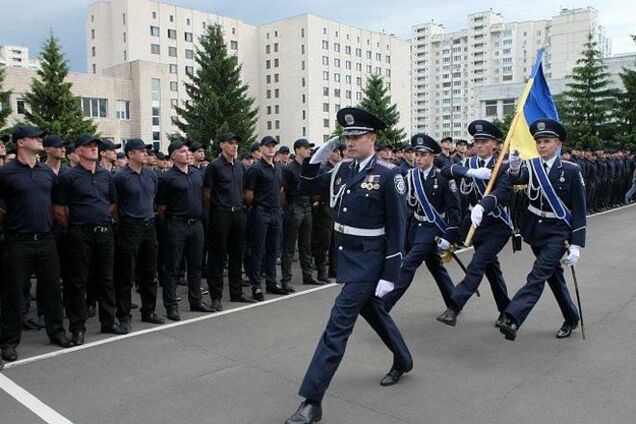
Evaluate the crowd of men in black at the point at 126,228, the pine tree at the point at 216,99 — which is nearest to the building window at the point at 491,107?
the pine tree at the point at 216,99

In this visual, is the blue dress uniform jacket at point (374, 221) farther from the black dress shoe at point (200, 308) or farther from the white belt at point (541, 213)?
the black dress shoe at point (200, 308)

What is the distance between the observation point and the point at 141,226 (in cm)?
663

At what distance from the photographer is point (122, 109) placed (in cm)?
5509

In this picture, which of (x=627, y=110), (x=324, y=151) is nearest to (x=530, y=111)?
(x=324, y=151)

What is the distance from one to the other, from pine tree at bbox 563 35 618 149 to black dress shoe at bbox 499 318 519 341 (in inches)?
1327

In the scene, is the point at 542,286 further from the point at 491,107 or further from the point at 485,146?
the point at 491,107

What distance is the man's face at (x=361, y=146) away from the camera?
445 cm

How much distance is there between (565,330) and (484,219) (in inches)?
54.4

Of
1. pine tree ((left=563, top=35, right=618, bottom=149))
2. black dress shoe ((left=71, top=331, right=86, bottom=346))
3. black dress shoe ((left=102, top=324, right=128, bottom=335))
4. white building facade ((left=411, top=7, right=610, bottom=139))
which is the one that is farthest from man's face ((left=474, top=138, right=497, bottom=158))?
white building facade ((left=411, top=7, right=610, bottom=139))

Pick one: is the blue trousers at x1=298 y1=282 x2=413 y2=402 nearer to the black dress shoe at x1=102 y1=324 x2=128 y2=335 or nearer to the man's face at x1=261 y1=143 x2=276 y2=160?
the black dress shoe at x1=102 y1=324 x2=128 y2=335

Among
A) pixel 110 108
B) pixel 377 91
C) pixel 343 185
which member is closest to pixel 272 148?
pixel 343 185

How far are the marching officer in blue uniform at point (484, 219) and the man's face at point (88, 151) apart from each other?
3.76m

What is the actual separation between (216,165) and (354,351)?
316 centimetres

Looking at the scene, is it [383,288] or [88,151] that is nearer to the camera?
[383,288]
